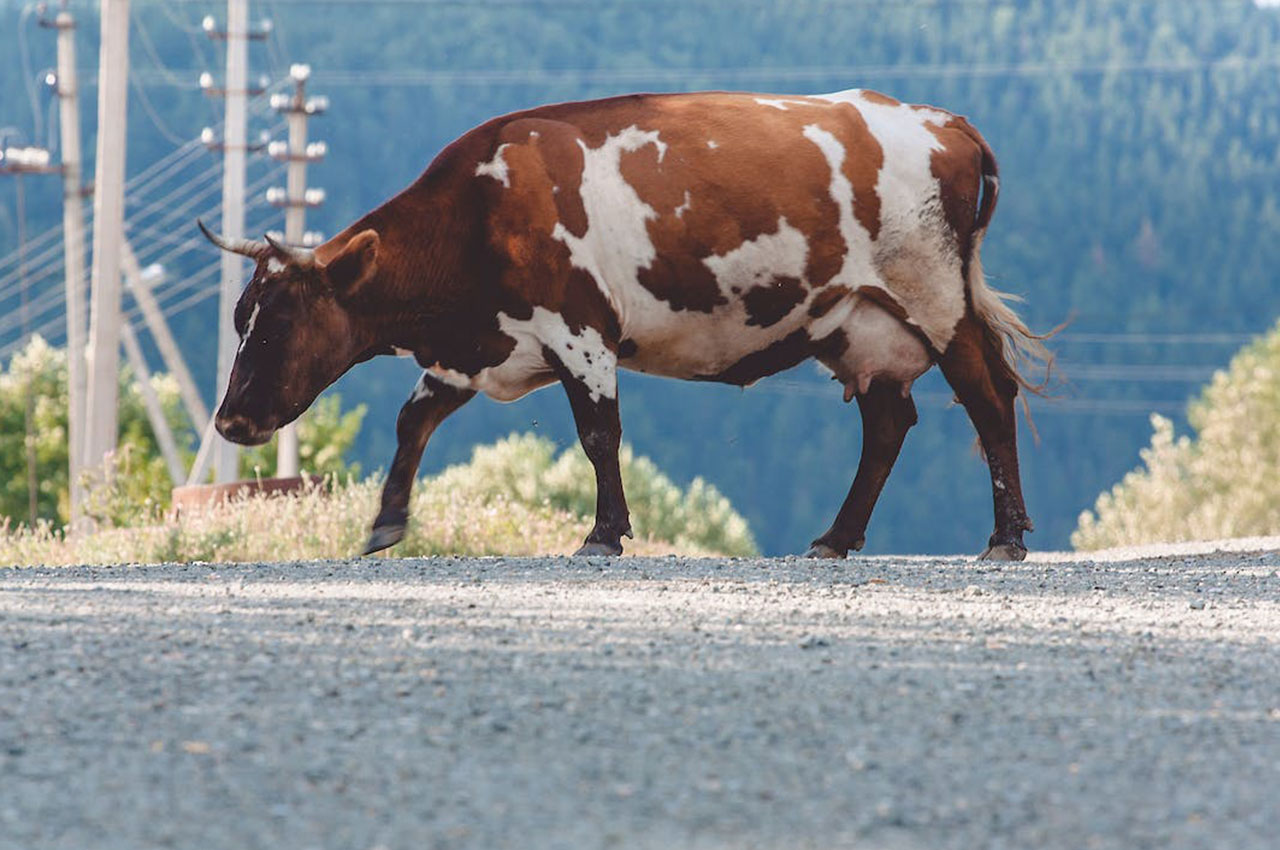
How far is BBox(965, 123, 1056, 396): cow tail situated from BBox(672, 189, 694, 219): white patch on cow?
5.14 ft

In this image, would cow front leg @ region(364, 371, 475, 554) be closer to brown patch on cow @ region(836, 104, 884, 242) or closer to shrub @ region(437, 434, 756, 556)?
brown patch on cow @ region(836, 104, 884, 242)

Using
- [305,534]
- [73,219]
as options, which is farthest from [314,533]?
[73,219]

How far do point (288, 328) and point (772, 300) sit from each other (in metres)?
2.37

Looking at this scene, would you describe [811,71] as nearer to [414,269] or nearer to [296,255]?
[414,269]

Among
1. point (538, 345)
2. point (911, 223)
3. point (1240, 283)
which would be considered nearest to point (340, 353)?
point (538, 345)

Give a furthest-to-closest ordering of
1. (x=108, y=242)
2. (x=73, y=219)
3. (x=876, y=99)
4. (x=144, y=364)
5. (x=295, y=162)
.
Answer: (x=144, y=364), (x=295, y=162), (x=73, y=219), (x=108, y=242), (x=876, y=99)

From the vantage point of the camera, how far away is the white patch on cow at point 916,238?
10.3m

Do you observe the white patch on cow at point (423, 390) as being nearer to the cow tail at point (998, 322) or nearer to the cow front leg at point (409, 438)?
the cow front leg at point (409, 438)

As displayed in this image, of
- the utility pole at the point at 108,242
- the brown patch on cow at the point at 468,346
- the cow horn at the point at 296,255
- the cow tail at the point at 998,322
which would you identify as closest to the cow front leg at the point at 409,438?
the brown patch on cow at the point at 468,346

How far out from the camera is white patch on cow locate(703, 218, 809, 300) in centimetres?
1002

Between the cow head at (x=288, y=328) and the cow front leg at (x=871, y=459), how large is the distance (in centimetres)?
266

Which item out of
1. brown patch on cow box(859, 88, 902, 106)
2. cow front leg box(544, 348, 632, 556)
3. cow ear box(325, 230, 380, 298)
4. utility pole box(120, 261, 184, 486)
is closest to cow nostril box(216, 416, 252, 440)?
cow ear box(325, 230, 380, 298)

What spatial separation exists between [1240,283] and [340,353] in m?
159

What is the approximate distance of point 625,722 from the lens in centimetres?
481
